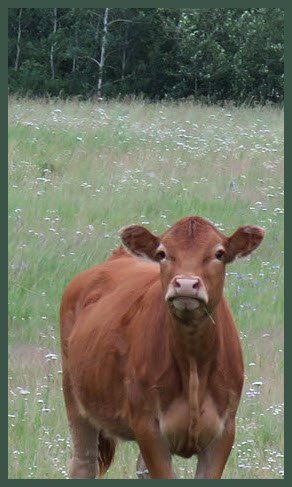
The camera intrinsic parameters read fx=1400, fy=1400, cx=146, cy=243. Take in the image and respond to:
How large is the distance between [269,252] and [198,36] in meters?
27.3

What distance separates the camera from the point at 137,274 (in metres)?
8.29

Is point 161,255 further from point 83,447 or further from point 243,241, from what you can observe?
point 83,447

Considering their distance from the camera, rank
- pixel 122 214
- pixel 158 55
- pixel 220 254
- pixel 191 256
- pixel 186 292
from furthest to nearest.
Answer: pixel 158 55 < pixel 122 214 < pixel 220 254 < pixel 191 256 < pixel 186 292

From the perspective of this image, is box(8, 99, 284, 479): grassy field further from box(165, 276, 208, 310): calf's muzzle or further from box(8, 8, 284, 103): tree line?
box(8, 8, 284, 103): tree line

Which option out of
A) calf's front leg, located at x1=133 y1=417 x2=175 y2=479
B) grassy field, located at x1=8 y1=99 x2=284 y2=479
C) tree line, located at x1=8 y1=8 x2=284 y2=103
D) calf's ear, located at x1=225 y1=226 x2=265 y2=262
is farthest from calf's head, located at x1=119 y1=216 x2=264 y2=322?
tree line, located at x1=8 y1=8 x2=284 y2=103

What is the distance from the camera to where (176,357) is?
7008 millimetres

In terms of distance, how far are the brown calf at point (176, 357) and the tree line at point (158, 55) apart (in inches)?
1242

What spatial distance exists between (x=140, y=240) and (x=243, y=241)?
52 cm

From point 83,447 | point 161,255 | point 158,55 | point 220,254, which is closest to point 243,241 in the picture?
point 220,254

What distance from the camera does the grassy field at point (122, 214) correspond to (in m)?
9.03

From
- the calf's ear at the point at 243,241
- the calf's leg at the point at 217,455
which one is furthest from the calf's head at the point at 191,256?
the calf's leg at the point at 217,455

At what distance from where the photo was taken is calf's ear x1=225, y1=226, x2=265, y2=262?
697 centimetres

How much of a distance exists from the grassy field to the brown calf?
2.97 feet

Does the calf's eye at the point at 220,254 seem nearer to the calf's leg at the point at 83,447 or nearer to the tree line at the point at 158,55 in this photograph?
the calf's leg at the point at 83,447
